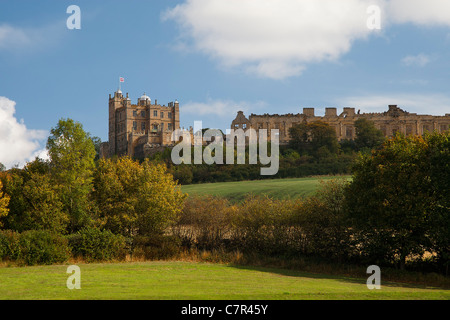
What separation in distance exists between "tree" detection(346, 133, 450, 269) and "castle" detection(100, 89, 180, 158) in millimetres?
73988

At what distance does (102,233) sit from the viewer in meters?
27.4

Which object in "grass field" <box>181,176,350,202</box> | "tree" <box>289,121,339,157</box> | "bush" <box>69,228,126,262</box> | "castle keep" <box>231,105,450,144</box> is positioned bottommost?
"bush" <box>69,228,126,262</box>

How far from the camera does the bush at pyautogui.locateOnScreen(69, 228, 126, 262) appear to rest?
26.7m

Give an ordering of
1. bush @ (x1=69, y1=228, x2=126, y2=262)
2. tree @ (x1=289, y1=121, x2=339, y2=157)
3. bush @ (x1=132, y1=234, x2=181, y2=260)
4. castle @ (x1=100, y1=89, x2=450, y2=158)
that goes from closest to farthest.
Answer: bush @ (x1=69, y1=228, x2=126, y2=262), bush @ (x1=132, y1=234, x2=181, y2=260), tree @ (x1=289, y1=121, x2=339, y2=157), castle @ (x1=100, y1=89, x2=450, y2=158)

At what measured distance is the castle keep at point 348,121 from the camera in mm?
99438

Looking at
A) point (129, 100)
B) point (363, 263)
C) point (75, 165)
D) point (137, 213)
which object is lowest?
point (363, 263)

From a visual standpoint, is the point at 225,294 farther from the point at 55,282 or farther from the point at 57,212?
the point at 57,212

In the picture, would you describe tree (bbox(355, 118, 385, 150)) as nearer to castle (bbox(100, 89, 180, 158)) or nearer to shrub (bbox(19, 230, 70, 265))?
castle (bbox(100, 89, 180, 158))

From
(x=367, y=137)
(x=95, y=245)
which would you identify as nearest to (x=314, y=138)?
(x=367, y=137)

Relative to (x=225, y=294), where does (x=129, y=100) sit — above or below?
above

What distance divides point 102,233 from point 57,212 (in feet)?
10.9
